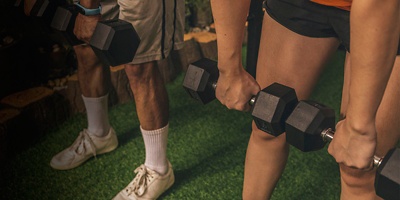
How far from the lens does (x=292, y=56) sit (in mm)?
1340

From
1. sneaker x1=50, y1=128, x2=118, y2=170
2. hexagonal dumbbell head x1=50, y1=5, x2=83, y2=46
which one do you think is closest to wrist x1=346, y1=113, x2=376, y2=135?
hexagonal dumbbell head x1=50, y1=5, x2=83, y2=46

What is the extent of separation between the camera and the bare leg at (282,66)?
1.32 metres

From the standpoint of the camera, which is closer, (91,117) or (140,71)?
(140,71)

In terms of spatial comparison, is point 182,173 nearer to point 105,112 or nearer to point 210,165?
point 210,165

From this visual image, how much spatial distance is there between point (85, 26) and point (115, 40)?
0.33m

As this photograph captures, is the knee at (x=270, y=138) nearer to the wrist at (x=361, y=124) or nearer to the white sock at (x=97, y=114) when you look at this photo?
the wrist at (x=361, y=124)

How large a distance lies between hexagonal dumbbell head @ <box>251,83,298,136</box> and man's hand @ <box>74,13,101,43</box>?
2.43ft

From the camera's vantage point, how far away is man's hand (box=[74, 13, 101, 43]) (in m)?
1.78

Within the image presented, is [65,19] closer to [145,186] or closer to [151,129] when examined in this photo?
[151,129]

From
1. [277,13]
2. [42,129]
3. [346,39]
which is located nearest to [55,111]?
[42,129]

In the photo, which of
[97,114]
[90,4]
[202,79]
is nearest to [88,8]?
[90,4]

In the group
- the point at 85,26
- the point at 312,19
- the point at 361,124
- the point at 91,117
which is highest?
the point at 312,19

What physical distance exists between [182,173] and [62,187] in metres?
0.48

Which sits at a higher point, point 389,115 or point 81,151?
point 389,115
